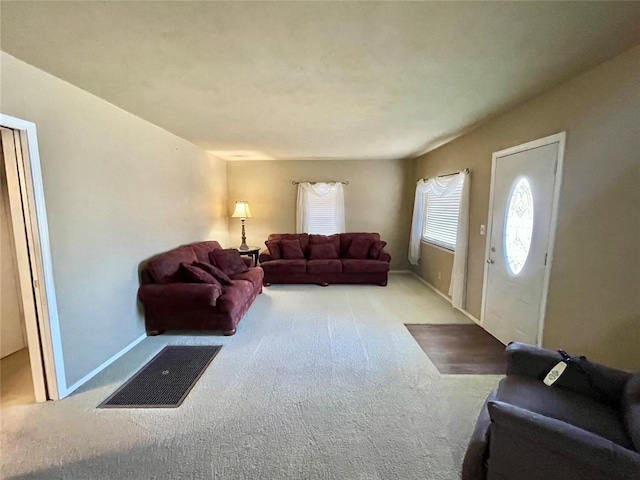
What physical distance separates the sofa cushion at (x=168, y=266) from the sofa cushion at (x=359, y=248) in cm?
302

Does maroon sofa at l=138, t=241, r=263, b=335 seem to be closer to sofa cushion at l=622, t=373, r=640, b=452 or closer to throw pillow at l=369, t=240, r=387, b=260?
throw pillow at l=369, t=240, r=387, b=260

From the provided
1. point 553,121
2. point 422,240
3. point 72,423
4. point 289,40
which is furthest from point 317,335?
point 422,240

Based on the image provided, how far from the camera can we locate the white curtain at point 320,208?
6.21m

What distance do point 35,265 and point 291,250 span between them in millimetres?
3916

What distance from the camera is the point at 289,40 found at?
5.43 ft

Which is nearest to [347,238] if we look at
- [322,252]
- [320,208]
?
[322,252]

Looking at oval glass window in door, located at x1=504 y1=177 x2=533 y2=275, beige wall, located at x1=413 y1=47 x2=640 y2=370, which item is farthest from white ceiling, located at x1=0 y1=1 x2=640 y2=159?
oval glass window in door, located at x1=504 y1=177 x2=533 y2=275

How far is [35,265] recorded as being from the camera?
2.06 metres

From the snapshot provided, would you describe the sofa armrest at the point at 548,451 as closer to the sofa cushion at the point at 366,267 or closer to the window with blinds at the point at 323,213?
the sofa cushion at the point at 366,267

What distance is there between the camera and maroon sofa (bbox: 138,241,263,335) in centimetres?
318

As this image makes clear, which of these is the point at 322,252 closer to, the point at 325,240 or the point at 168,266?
the point at 325,240

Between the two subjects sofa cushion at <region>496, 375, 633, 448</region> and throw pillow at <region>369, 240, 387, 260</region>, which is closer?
sofa cushion at <region>496, 375, 633, 448</region>

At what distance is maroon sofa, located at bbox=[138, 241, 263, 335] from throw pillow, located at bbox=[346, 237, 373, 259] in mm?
2786

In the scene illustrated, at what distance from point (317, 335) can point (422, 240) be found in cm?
340
